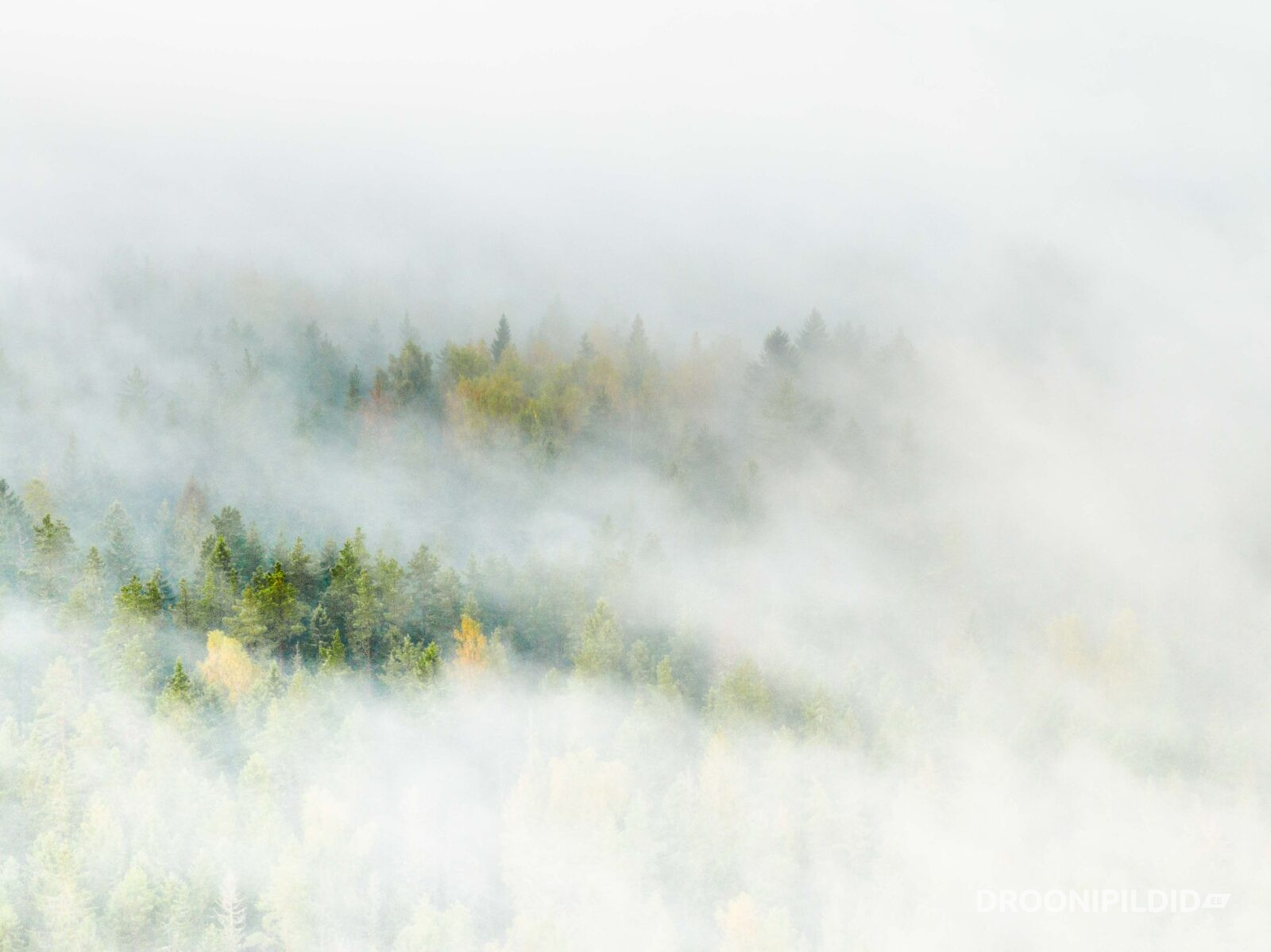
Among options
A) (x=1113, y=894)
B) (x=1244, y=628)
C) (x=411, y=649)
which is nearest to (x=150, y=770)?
(x=411, y=649)

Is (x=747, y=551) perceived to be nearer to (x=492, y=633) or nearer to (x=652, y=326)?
(x=492, y=633)

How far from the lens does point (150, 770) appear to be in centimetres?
6156

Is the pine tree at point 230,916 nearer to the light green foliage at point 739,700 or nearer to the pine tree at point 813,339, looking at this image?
the light green foliage at point 739,700

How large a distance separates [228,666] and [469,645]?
49.3ft

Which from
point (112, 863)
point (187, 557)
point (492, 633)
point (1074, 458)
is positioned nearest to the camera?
point (112, 863)

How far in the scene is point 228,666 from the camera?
68.0 meters

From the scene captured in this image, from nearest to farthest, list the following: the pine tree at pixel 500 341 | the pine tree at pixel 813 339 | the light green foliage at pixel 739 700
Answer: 1. the light green foliage at pixel 739 700
2. the pine tree at pixel 813 339
3. the pine tree at pixel 500 341

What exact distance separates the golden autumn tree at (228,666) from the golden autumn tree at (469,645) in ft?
42.5

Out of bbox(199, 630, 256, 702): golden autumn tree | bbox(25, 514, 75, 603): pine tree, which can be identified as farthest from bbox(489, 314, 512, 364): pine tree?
bbox(199, 630, 256, 702): golden autumn tree

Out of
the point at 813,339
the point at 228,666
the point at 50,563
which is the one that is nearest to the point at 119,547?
the point at 50,563

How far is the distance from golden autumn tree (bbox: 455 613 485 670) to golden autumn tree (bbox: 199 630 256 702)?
12969mm

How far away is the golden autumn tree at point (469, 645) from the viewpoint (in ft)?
242

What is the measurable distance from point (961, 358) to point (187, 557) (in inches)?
4062

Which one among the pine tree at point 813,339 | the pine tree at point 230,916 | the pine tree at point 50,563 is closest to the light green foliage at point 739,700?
the pine tree at point 230,916
